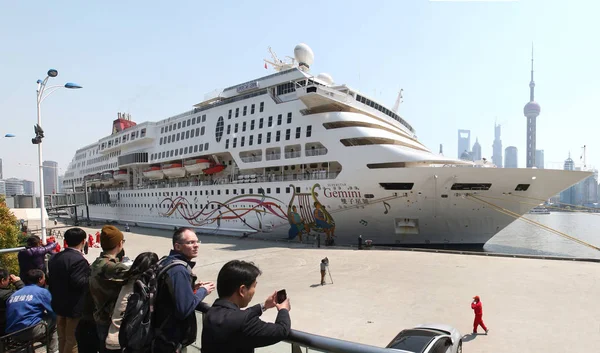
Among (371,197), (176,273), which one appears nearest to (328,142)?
(371,197)

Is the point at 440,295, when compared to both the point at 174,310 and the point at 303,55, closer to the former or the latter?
the point at 174,310

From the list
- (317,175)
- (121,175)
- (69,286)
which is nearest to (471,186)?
(317,175)

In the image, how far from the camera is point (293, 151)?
20.9 metres

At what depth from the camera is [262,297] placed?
9867 mm

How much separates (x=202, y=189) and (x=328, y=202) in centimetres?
1134

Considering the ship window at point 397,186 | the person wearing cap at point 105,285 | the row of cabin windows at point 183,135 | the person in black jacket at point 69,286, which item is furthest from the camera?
the row of cabin windows at point 183,135

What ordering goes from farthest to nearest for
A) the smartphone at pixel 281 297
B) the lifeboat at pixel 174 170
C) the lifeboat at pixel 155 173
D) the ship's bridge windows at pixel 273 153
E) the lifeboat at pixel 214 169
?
1. the lifeboat at pixel 155 173
2. the lifeboat at pixel 174 170
3. the lifeboat at pixel 214 169
4. the ship's bridge windows at pixel 273 153
5. the smartphone at pixel 281 297

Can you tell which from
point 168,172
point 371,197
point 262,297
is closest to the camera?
point 262,297

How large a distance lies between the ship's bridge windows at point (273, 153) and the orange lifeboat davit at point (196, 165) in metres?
6.25

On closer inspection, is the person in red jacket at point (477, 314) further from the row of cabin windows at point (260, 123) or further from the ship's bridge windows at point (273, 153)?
the row of cabin windows at point (260, 123)

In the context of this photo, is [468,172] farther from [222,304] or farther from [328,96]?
[222,304]

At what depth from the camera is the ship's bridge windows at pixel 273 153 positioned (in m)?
21.3

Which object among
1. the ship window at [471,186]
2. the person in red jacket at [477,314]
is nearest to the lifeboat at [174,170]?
the ship window at [471,186]

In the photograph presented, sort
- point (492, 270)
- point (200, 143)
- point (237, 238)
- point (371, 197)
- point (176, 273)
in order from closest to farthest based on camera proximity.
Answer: point (176, 273)
point (492, 270)
point (371, 197)
point (237, 238)
point (200, 143)
